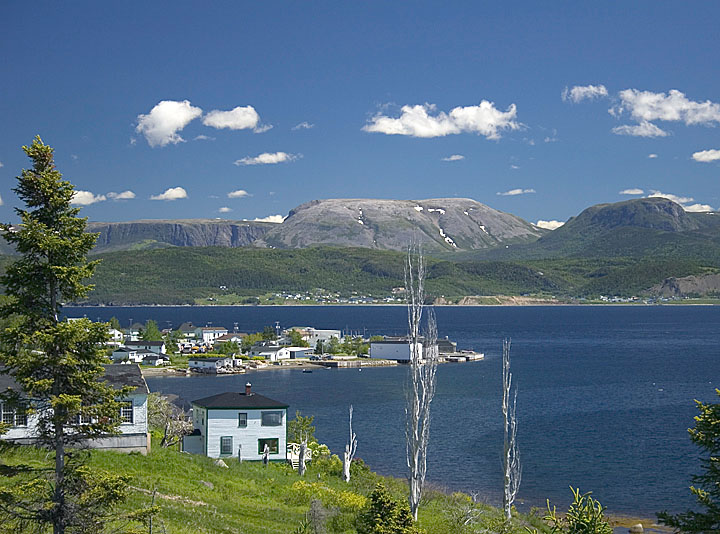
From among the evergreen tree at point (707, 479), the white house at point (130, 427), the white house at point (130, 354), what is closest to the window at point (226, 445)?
the white house at point (130, 427)

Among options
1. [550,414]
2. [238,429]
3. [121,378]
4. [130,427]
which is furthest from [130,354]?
[130,427]

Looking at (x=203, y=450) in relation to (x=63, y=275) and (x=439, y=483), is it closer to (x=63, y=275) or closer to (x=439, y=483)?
(x=439, y=483)

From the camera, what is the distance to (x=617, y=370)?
94.6 m

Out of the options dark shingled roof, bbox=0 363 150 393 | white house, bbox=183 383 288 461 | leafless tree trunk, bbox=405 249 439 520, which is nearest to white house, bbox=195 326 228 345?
white house, bbox=183 383 288 461

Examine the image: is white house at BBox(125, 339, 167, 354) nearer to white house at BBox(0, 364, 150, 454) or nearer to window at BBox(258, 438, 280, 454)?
window at BBox(258, 438, 280, 454)

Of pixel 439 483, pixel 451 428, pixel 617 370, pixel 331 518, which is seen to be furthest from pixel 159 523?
pixel 617 370

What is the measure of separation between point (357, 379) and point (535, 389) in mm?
22435

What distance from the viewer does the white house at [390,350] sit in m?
112

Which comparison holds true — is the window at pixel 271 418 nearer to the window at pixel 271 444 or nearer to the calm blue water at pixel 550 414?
the window at pixel 271 444

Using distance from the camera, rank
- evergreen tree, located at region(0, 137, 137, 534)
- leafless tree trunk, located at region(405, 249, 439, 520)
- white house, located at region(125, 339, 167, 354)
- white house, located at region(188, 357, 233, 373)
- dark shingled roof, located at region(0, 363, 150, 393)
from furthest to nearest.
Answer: white house, located at region(125, 339, 167, 354), white house, located at region(188, 357, 233, 373), dark shingled roof, located at region(0, 363, 150, 393), leafless tree trunk, located at region(405, 249, 439, 520), evergreen tree, located at region(0, 137, 137, 534)

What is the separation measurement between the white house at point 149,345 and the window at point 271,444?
252 ft

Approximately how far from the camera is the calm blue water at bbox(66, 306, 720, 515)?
39000mm

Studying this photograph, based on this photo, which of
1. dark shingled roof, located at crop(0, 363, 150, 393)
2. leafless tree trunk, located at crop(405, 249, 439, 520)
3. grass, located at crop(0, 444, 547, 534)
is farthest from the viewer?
dark shingled roof, located at crop(0, 363, 150, 393)

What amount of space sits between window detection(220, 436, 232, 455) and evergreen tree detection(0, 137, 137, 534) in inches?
816
